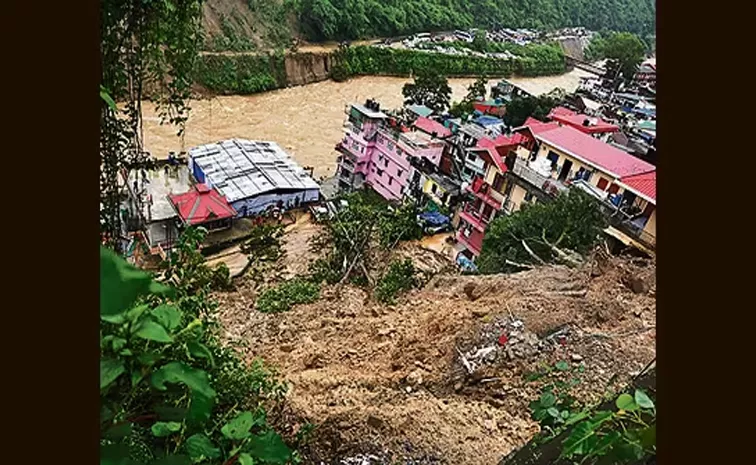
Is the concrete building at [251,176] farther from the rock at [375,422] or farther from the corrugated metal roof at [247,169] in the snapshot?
the rock at [375,422]

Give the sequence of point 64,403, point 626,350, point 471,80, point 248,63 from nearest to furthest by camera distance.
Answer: point 64,403, point 626,350, point 248,63, point 471,80

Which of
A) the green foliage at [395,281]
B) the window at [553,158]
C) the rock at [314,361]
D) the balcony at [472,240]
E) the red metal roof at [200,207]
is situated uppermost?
the window at [553,158]

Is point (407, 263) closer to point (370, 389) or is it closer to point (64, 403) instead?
point (370, 389)

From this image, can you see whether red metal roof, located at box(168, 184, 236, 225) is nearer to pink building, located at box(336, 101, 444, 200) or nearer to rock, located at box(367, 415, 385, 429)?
pink building, located at box(336, 101, 444, 200)

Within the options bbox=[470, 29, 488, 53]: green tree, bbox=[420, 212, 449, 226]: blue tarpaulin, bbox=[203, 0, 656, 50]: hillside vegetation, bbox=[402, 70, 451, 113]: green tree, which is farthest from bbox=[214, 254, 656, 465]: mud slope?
bbox=[470, 29, 488, 53]: green tree

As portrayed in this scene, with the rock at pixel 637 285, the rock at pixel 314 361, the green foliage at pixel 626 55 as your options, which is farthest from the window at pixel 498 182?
the green foliage at pixel 626 55
